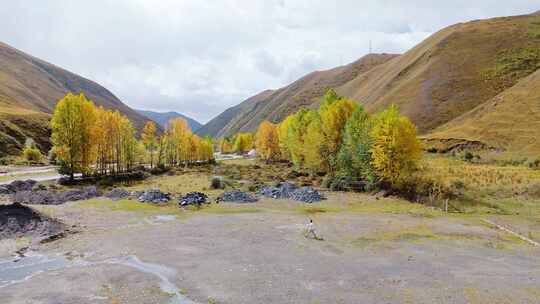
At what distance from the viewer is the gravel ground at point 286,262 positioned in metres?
24.4

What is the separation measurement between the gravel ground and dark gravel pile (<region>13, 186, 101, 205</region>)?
8808 mm

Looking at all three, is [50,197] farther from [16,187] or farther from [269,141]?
[269,141]

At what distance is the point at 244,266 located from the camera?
98.6 feet

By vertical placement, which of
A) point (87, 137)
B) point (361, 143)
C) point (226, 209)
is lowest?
point (226, 209)

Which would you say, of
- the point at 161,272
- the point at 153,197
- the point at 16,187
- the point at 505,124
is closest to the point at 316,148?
the point at 153,197

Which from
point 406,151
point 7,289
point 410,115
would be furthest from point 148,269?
point 410,115

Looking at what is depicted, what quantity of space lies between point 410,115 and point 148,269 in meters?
169

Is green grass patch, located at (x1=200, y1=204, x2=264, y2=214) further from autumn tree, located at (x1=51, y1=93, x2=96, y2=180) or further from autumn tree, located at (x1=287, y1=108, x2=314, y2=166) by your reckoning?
autumn tree, located at (x1=287, y1=108, x2=314, y2=166)

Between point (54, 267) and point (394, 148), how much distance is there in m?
49.4

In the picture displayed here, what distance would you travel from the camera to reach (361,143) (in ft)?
235

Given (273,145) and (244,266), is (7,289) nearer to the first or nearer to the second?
(244,266)

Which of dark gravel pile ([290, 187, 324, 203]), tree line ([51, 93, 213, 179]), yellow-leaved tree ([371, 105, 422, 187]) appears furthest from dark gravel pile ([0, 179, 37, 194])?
yellow-leaved tree ([371, 105, 422, 187])

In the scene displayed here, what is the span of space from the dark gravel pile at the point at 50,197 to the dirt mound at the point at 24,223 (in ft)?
47.6

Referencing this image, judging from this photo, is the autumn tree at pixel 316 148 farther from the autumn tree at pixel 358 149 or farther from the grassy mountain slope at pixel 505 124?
the grassy mountain slope at pixel 505 124
